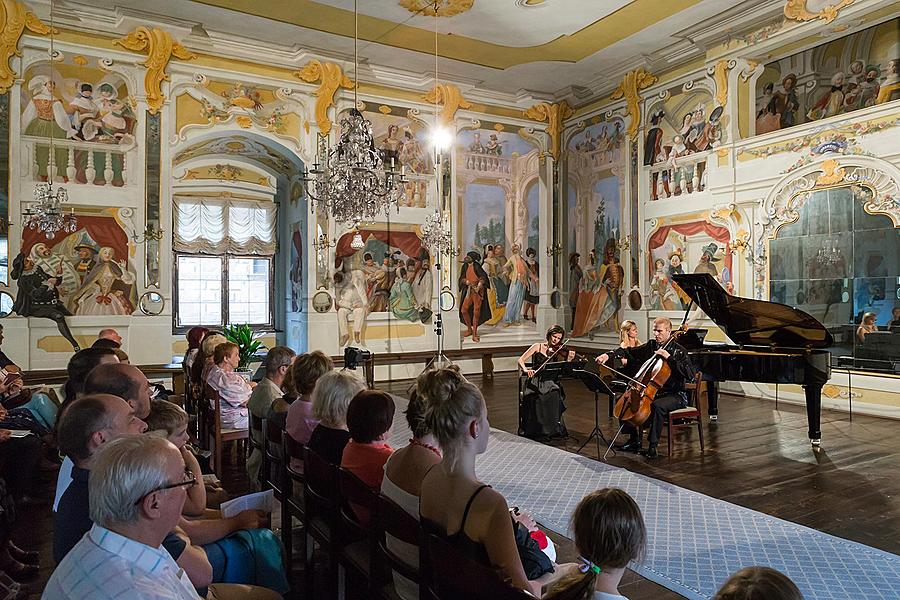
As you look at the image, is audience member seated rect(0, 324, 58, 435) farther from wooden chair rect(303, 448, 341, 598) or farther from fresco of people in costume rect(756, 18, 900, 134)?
fresco of people in costume rect(756, 18, 900, 134)

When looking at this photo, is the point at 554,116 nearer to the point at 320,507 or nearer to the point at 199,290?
the point at 199,290

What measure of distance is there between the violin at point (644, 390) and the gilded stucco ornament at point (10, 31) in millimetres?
9328

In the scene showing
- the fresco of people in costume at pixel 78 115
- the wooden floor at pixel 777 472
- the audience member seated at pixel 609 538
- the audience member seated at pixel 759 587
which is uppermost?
the fresco of people in costume at pixel 78 115

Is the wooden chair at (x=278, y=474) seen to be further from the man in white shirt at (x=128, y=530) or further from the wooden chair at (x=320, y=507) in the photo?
the man in white shirt at (x=128, y=530)

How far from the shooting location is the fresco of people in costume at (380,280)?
11.1 metres

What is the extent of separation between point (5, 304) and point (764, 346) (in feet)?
32.8

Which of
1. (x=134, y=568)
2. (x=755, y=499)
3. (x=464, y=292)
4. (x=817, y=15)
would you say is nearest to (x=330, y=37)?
(x=464, y=292)

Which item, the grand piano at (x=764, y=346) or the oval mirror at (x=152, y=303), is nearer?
the grand piano at (x=764, y=346)

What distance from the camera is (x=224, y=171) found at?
1288 centimetres

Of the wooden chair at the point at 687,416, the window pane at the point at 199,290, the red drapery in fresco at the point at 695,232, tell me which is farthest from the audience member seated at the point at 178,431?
the window pane at the point at 199,290

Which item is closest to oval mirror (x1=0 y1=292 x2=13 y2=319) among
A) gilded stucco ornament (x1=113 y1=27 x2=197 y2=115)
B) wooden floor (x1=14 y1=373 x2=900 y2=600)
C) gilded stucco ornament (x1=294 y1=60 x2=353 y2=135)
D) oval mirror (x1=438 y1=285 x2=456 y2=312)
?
gilded stucco ornament (x1=113 y1=27 x2=197 y2=115)

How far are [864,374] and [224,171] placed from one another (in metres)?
11.9

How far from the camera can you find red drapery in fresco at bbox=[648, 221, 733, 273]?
9.98m

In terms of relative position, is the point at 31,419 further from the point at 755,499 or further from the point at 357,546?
the point at 755,499
